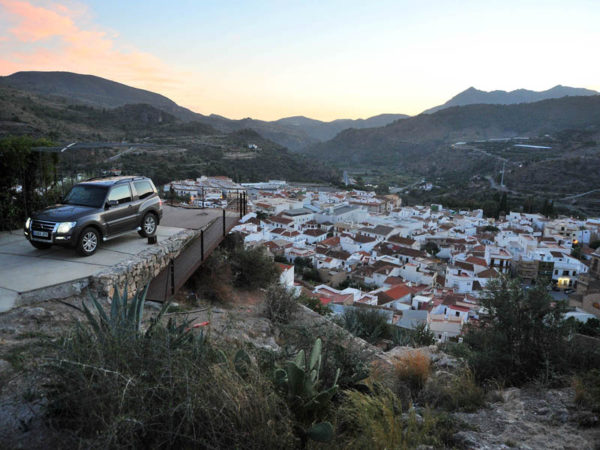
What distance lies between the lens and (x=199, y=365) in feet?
10.9

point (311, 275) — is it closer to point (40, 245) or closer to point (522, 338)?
point (40, 245)

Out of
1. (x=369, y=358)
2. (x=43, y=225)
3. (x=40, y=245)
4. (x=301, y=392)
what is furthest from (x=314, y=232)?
(x=301, y=392)

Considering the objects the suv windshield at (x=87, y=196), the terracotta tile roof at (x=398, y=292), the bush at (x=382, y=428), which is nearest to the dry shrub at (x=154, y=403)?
the bush at (x=382, y=428)

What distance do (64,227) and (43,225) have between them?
407 mm

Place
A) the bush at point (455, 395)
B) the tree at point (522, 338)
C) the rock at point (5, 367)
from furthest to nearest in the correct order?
the tree at point (522, 338) → the bush at point (455, 395) → the rock at point (5, 367)

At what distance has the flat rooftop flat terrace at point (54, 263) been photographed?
5.63 m

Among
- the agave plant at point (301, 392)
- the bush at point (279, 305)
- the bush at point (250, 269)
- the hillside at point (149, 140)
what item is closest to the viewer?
the agave plant at point (301, 392)

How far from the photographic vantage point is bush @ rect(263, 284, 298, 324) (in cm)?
868

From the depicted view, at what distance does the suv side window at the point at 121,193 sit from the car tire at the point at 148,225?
57 cm

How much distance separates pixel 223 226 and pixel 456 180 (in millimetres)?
101235

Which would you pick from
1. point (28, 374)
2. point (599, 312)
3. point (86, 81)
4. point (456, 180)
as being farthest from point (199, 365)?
point (86, 81)

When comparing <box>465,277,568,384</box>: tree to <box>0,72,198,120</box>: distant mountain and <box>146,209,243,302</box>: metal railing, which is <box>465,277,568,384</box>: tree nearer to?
<box>146,209,243,302</box>: metal railing

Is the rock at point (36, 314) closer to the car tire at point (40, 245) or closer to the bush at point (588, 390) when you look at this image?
the car tire at point (40, 245)

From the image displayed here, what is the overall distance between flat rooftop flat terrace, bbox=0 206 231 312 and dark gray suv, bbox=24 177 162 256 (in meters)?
0.27
